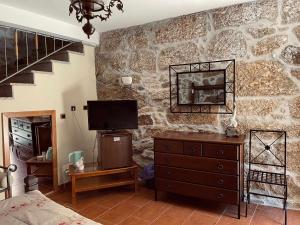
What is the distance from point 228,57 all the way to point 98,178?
2298 mm

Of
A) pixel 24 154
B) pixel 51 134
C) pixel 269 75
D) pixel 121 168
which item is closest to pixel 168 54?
pixel 269 75

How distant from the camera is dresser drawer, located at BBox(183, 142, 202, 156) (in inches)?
105

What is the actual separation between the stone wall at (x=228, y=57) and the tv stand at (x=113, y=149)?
516mm

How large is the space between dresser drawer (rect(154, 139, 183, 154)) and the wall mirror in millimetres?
578

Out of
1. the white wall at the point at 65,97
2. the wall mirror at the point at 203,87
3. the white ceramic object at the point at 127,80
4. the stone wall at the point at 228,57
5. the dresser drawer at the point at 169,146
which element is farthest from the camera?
the white ceramic object at the point at 127,80

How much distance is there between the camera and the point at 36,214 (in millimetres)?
1374

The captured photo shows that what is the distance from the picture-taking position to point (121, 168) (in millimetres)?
3127

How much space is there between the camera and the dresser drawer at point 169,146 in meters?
2.77

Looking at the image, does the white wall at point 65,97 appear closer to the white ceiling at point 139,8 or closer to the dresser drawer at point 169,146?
the white ceiling at point 139,8

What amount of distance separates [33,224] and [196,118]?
230 cm

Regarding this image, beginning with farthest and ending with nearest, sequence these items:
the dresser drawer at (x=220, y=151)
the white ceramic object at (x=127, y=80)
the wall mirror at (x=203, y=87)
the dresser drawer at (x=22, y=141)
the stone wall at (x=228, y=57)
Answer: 1. the white ceramic object at (x=127, y=80)
2. the dresser drawer at (x=22, y=141)
3. the wall mirror at (x=203, y=87)
4. the stone wall at (x=228, y=57)
5. the dresser drawer at (x=220, y=151)

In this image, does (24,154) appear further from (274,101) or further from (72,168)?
(274,101)

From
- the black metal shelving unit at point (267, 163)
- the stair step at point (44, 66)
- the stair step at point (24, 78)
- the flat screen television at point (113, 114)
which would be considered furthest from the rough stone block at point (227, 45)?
the stair step at point (24, 78)

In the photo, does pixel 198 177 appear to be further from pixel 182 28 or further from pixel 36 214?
pixel 182 28
